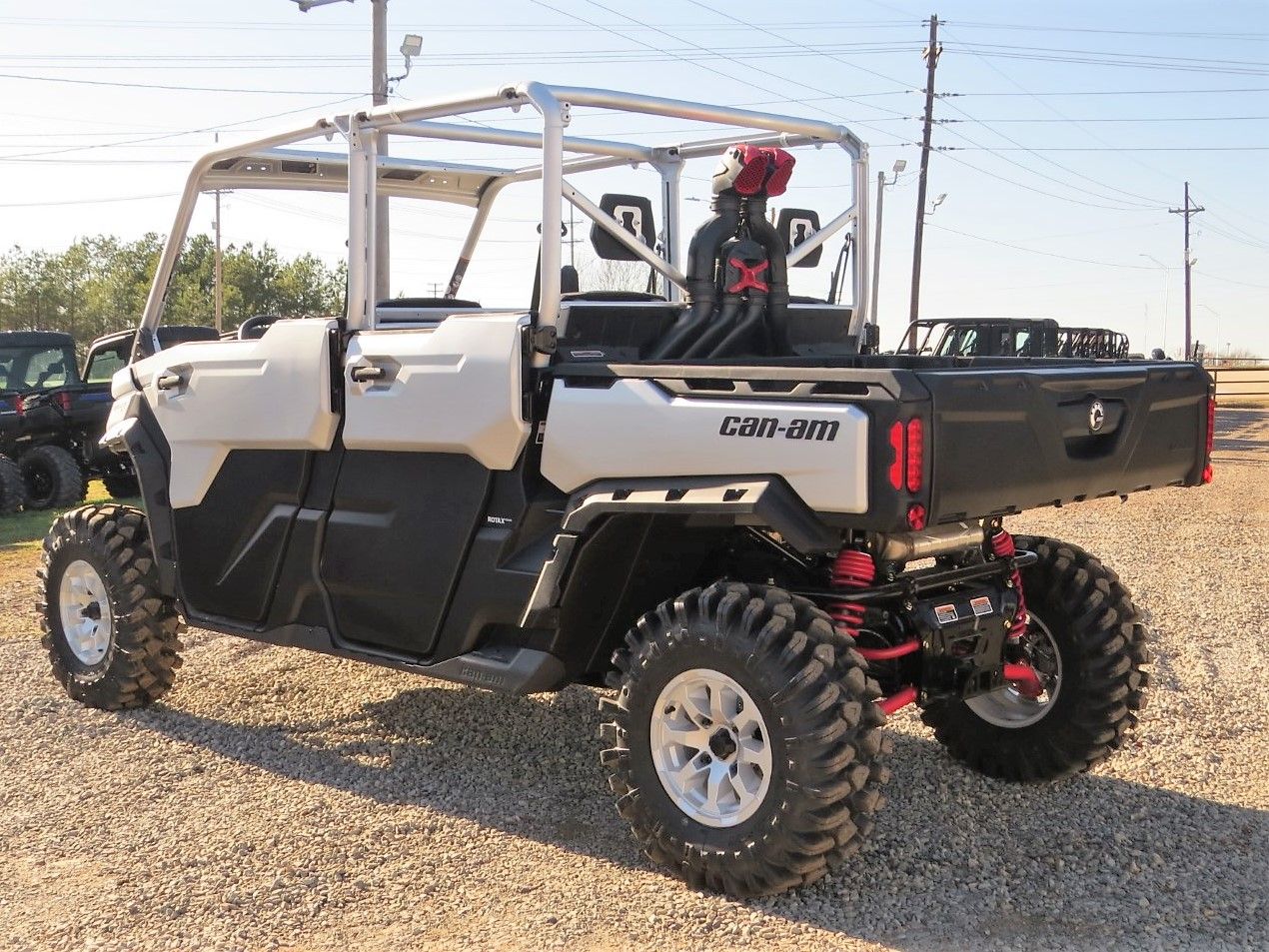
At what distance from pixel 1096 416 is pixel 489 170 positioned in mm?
3609

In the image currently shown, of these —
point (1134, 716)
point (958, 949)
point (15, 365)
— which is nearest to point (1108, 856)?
point (1134, 716)

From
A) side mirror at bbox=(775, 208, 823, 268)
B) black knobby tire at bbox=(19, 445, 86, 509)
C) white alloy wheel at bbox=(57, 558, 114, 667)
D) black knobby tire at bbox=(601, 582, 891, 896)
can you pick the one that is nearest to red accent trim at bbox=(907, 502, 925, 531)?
black knobby tire at bbox=(601, 582, 891, 896)

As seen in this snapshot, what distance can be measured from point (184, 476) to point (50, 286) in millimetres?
69802

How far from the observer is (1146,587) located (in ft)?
31.1

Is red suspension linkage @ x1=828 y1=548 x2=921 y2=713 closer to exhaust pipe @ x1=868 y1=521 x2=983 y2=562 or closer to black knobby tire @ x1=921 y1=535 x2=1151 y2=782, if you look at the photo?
exhaust pipe @ x1=868 y1=521 x2=983 y2=562

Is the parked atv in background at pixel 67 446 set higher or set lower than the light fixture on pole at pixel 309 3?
lower

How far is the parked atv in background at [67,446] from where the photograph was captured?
16.1 m

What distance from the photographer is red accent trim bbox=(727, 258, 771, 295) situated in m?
5.06

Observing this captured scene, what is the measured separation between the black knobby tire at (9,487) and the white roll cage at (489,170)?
10.3 m

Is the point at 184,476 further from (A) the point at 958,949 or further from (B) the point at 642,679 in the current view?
(A) the point at 958,949

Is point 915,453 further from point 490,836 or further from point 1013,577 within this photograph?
point 490,836

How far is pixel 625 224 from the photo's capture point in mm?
5734

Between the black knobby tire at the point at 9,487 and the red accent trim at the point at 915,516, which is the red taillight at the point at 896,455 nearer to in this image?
the red accent trim at the point at 915,516

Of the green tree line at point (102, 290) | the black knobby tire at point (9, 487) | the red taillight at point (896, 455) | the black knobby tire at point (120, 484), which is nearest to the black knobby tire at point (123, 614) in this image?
the red taillight at point (896, 455)
